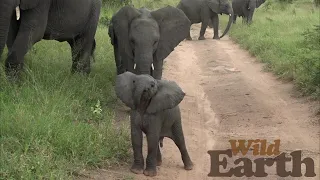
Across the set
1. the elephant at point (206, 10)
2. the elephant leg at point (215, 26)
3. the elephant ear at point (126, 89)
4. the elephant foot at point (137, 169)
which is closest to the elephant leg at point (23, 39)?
the elephant ear at point (126, 89)

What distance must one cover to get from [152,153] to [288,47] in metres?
7.22

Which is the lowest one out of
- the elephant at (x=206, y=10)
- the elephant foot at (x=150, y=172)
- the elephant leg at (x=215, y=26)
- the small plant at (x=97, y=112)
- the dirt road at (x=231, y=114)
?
the elephant leg at (x=215, y=26)

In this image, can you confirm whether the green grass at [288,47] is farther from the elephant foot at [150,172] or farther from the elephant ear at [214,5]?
the elephant foot at [150,172]

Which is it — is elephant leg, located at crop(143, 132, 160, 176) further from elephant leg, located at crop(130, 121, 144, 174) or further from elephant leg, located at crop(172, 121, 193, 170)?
elephant leg, located at crop(172, 121, 193, 170)

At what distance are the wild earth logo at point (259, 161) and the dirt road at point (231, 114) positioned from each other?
0.25 feet

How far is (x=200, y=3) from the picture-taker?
1716 cm

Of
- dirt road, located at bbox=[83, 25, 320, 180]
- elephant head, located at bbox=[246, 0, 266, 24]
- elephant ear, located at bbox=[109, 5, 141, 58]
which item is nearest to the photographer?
dirt road, located at bbox=[83, 25, 320, 180]

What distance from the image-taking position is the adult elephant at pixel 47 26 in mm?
5966

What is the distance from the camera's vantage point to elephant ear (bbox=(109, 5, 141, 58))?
22.0 feet

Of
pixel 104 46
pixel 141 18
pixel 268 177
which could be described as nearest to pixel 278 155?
pixel 268 177

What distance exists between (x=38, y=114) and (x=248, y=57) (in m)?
8.02

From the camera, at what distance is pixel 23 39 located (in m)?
6.27

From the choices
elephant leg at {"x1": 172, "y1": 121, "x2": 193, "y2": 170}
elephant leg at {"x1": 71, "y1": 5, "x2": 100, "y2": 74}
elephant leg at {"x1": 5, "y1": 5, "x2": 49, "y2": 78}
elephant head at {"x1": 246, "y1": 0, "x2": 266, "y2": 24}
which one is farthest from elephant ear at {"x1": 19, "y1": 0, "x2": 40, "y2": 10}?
elephant head at {"x1": 246, "y1": 0, "x2": 266, "y2": 24}

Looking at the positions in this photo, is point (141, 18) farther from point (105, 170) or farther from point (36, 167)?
point (36, 167)
